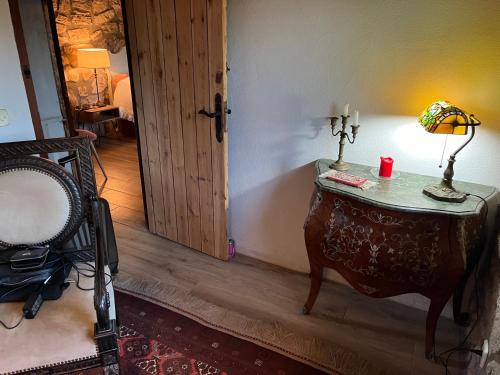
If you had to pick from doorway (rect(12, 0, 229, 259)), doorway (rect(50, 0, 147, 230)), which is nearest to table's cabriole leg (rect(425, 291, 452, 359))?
doorway (rect(12, 0, 229, 259))

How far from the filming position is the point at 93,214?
143cm

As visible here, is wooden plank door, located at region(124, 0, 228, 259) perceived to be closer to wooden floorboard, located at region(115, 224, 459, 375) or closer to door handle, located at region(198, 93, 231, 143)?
door handle, located at region(198, 93, 231, 143)

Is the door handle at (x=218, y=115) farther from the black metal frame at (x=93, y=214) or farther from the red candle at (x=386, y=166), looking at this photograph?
the red candle at (x=386, y=166)

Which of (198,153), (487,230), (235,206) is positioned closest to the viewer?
(487,230)

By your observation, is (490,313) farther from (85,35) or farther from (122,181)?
(85,35)

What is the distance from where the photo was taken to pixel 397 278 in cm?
152

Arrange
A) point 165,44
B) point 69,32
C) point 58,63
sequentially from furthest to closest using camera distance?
point 69,32
point 58,63
point 165,44

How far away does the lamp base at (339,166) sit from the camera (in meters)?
1.75

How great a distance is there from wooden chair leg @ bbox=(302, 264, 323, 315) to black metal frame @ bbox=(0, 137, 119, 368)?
0.99m

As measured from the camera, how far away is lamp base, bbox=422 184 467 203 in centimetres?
141

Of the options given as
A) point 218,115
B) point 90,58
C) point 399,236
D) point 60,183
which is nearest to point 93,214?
point 60,183

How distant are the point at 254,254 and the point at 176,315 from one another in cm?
72

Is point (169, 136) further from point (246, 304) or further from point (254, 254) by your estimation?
point (246, 304)

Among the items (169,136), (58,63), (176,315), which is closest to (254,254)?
(176,315)
